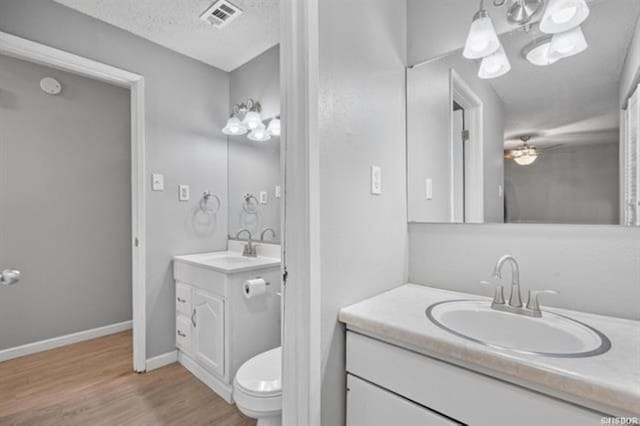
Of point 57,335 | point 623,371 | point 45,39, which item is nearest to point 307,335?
point 623,371

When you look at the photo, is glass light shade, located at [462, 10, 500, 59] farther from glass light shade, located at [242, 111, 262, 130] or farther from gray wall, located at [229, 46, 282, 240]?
glass light shade, located at [242, 111, 262, 130]

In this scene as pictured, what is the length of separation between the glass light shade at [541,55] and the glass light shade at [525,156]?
325mm

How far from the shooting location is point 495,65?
1.21 metres

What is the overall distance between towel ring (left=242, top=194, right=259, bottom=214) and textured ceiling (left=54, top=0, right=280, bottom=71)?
1.19 metres

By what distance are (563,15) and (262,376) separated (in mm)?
1864

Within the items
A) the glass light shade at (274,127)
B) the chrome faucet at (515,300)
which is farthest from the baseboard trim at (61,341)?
the chrome faucet at (515,300)

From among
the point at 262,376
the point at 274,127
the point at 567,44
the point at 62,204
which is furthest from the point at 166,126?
the point at 567,44

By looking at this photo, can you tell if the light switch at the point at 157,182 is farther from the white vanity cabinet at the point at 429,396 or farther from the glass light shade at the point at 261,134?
the white vanity cabinet at the point at 429,396

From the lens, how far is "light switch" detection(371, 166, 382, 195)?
1205 millimetres

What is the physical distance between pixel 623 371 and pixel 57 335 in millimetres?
3556

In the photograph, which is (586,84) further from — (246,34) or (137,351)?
(137,351)

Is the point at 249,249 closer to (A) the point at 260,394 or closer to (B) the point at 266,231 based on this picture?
(B) the point at 266,231

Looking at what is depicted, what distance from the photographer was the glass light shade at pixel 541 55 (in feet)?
3.60

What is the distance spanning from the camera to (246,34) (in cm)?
218
